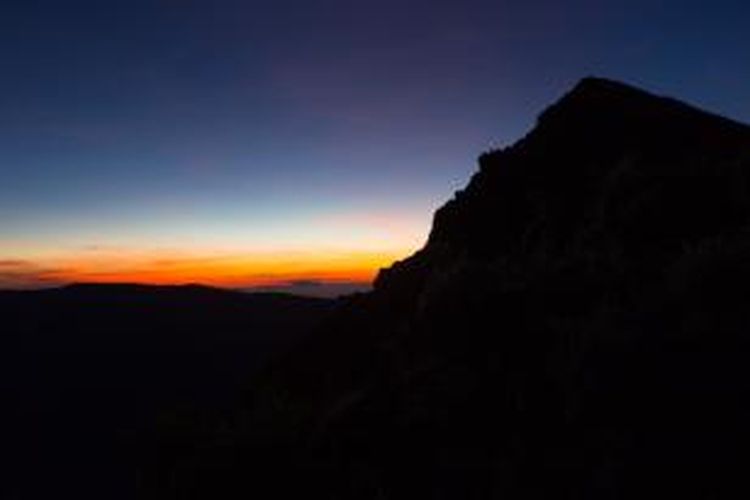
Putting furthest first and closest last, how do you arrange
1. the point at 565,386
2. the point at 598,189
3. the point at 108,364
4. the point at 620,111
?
the point at 108,364, the point at 620,111, the point at 598,189, the point at 565,386

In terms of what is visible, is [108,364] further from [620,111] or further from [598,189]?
[598,189]

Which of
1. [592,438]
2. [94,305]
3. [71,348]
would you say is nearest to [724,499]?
[592,438]

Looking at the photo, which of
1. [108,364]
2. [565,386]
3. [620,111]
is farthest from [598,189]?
[108,364]

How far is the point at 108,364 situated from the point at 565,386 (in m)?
103

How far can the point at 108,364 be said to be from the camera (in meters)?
106

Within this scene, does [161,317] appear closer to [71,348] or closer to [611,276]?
[71,348]

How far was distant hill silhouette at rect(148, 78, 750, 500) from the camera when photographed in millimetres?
7547

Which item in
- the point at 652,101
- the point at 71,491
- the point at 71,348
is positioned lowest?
the point at 71,491

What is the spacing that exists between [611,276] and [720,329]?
2736mm

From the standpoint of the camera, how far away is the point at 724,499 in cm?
670

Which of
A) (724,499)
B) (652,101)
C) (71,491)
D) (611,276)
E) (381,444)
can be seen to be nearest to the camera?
(724,499)

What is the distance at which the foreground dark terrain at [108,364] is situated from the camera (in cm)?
8438

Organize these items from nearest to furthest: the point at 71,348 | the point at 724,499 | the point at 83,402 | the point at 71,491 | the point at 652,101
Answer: the point at 724,499 < the point at 652,101 < the point at 71,491 < the point at 83,402 < the point at 71,348

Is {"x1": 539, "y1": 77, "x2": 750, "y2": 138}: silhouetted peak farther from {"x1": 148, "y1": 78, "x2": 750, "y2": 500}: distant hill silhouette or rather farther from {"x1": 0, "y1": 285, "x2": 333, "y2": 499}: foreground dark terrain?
{"x1": 0, "y1": 285, "x2": 333, "y2": 499}: foreground dark terrain
